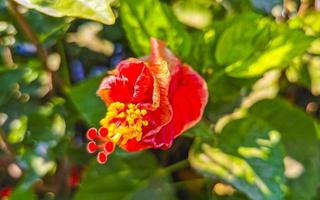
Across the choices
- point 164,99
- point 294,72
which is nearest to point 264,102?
point 294,72

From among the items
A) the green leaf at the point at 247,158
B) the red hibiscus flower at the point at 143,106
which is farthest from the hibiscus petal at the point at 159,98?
the green leaf at the point at 247,158

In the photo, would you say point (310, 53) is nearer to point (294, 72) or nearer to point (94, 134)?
point (294, 72)

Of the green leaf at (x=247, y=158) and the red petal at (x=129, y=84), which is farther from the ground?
the red petal at (x=129, y=84)

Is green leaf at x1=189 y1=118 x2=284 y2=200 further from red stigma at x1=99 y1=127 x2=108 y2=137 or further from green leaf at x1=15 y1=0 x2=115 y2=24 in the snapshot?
green leaf at x1=15 y1=0 x2=115 y2=24

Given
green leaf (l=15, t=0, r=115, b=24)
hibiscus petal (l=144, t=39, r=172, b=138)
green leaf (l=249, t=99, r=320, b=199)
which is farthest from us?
green leaf (l=249, t=99, r=320, b=199)

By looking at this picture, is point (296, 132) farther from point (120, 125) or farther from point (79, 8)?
point (79, 8)

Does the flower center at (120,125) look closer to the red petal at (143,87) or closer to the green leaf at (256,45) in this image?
the red petal at (143,87)

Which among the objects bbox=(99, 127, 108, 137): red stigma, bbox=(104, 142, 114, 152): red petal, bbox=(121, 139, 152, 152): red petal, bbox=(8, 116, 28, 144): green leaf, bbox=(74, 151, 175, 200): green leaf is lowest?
bbox=(74, 151, 175, 200): green leaf

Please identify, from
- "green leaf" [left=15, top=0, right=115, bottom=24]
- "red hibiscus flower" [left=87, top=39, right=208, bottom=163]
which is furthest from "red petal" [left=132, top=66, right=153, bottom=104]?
"green leaf" [left=15, top=0, right=115, bottom=24]
